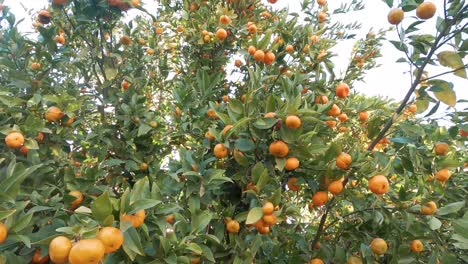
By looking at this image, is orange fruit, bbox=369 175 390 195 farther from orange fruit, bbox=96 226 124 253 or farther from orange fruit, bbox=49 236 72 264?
orange fruit, bbox=49 236 72 264

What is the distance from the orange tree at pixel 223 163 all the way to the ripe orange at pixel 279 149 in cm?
1

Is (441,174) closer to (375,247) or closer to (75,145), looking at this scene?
(375,247)

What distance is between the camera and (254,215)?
1.51 m

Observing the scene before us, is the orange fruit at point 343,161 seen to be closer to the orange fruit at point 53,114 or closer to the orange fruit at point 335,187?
the orange fruit at point 335,187

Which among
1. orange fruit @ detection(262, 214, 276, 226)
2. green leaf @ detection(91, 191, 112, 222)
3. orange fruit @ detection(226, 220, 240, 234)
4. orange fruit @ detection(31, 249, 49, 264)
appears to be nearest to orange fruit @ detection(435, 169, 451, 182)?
orange fruit @ detection(262, 214, 276, 226)

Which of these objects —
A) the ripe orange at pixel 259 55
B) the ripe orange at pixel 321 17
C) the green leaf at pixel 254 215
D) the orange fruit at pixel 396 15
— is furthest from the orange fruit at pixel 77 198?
the ripe orange at pixel 321 17

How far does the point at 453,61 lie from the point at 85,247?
1.71 meters

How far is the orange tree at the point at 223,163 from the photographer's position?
54.4 inches

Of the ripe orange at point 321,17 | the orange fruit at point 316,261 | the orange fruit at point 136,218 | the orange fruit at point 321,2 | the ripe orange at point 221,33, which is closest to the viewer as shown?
the orange fruit at point 136,218

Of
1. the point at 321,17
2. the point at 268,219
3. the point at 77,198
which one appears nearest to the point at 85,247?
the point at 77,198

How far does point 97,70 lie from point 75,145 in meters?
0.70

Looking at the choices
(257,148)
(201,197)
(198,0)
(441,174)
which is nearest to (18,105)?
(201,197)

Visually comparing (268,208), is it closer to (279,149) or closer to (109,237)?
(279,149)

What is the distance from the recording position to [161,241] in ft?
4.47
